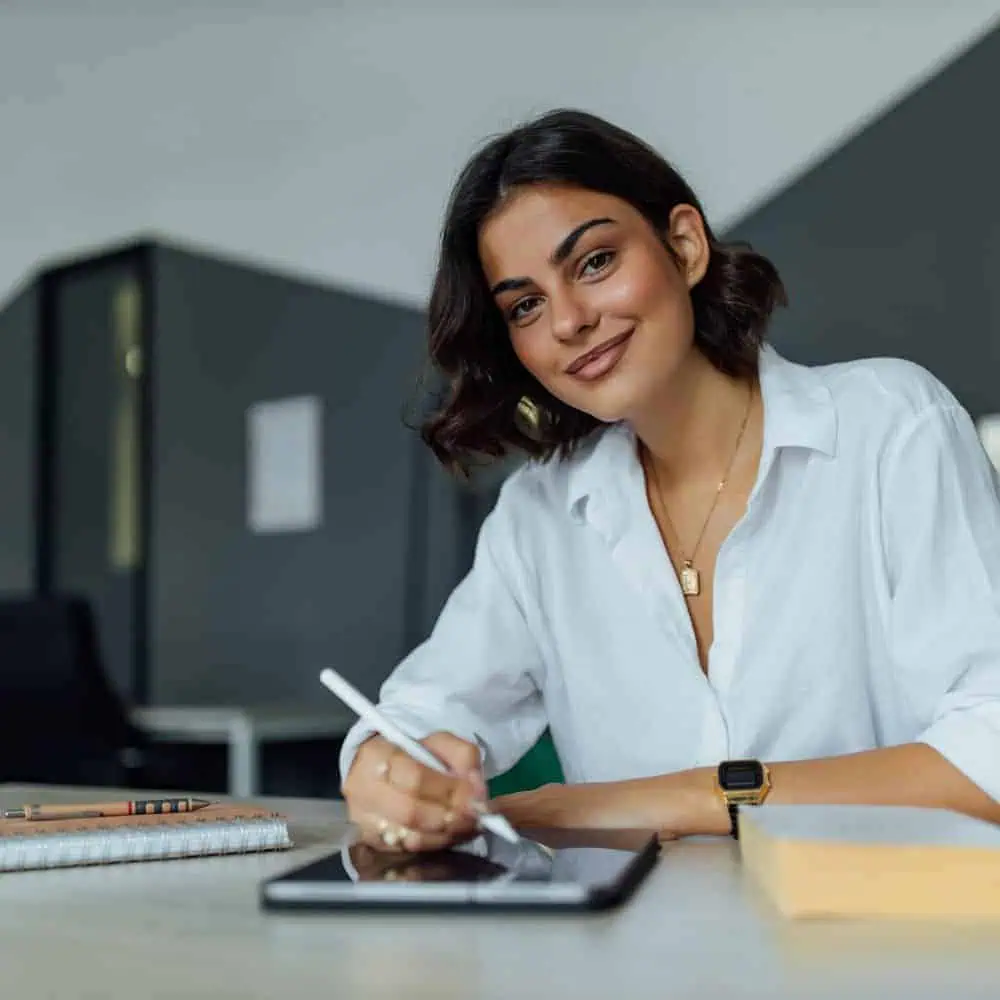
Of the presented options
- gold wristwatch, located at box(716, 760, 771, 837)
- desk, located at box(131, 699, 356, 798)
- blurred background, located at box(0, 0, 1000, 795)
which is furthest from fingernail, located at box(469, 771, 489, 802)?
desk, located at box(131, 699, 356, 798)

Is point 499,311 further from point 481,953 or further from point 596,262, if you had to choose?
point 481,953

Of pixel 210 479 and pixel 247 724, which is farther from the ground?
pixel 210 479

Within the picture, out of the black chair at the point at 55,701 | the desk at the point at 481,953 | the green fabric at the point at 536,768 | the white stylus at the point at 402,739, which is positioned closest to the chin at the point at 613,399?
the green fabric at the point at 536,768

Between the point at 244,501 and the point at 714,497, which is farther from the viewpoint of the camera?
the point at 244,501

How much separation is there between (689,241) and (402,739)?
833 millimetres

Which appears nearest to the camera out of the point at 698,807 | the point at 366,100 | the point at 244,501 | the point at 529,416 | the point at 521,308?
the point at 698,807

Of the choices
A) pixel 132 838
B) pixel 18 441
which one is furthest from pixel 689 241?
pixel 18 441

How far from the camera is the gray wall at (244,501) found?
3.86 meters

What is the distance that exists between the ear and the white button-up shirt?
14 cm

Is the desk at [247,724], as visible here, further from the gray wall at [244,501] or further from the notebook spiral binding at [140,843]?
the notebook spiral binding at [140,843]

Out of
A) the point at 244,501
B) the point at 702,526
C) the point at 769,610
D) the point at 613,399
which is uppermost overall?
the point at 244,501

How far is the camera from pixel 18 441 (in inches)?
189

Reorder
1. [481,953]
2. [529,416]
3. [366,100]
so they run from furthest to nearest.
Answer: [366,100] < [529,416] < [481,953]

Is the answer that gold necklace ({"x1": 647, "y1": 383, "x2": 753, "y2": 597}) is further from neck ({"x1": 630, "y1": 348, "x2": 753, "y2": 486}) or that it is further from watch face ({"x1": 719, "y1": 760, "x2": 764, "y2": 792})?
watch face ({"x1": 719, "y1": 760, "x2": 764, "y2": 792})
